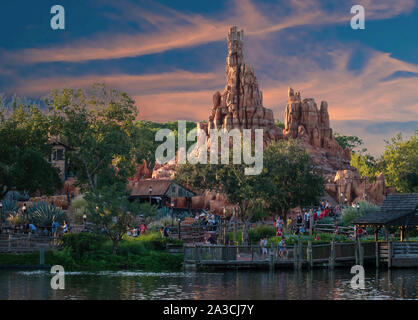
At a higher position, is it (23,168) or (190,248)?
(23,168)

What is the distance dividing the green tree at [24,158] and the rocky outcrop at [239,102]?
139 ft

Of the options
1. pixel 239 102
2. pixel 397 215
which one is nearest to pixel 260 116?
A: pixel 239 102

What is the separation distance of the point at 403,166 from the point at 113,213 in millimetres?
60069

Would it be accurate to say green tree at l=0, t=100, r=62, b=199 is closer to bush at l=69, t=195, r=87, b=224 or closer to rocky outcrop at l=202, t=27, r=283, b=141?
bush at l=69, t=195, r=87, b=224

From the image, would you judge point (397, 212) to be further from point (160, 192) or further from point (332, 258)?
point (160, 192)

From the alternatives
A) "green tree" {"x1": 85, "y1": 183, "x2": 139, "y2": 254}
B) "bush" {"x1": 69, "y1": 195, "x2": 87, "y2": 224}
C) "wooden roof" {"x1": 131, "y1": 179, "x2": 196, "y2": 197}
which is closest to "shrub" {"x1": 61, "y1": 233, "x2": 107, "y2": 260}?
"green tree" {"x1": 85, "y1": 183, "x2": 139, "y2": 254}

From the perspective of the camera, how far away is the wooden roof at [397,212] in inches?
1844

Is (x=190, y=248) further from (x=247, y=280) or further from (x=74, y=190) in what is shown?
(x=74, y=190)

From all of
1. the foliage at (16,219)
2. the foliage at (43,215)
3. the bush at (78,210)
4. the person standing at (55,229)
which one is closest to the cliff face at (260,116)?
the bush at (78,210)

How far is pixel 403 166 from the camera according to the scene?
317ft

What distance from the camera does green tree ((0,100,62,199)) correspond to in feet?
201

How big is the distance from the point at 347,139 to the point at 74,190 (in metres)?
76.4
